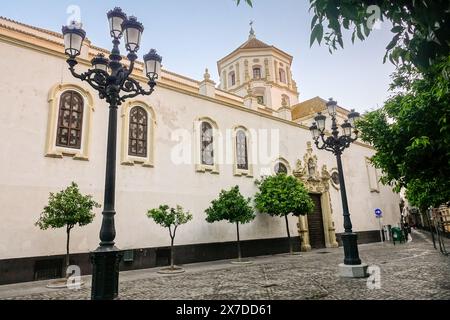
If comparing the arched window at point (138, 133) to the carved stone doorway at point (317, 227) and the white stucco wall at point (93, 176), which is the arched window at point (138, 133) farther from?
the carved stone doorway at point (317, 227)

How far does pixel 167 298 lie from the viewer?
24.1 feet

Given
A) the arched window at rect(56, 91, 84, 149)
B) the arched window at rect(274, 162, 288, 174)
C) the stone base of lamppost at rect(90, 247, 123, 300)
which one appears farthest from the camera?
the arched window at rect(274, 162, 288, 174)

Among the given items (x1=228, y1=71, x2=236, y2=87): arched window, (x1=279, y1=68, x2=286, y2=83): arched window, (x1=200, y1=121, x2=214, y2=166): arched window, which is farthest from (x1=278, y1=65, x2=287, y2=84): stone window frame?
(x1=200, y1=121, x2=214, y2=166): arched window

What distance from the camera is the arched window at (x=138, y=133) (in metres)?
14.2

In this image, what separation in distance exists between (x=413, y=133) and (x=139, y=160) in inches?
424

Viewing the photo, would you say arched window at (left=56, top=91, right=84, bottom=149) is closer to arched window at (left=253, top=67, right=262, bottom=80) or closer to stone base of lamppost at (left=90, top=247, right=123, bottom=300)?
stone base of lamppost at (left=90, top=247, right=123, bottom=300)

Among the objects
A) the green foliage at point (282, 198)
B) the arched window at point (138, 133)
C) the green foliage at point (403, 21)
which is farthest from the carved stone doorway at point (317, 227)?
the green foliage at point (403, 21)

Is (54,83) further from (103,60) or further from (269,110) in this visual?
(269,110)

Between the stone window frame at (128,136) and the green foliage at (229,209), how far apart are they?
3653 mm

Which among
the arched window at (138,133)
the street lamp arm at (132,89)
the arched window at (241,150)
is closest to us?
the street lamp arm at (132,89)

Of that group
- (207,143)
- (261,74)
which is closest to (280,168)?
(207,143)

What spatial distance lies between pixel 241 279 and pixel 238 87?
77.1 ft

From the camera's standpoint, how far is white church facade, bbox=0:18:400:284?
11.0 m

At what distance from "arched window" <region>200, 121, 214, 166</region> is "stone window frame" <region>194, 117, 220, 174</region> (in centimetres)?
13
